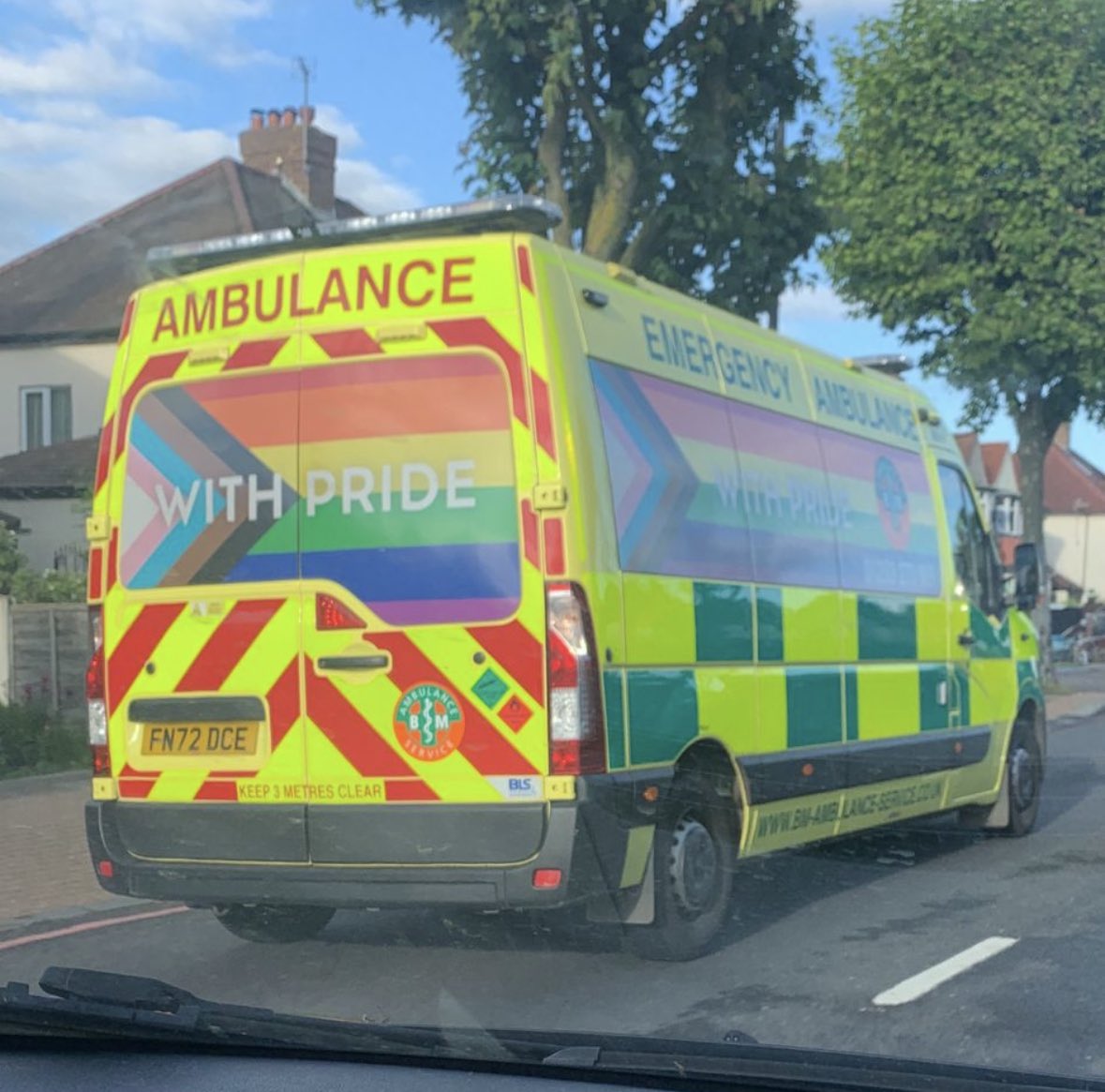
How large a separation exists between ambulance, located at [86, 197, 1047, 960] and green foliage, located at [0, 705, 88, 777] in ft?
26.2

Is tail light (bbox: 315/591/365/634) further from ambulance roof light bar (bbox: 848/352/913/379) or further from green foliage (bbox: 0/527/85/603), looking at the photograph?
green foliage (bbox: 0/527/85/603)

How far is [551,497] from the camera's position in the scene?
18.3 ft

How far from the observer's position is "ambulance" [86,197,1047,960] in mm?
5621

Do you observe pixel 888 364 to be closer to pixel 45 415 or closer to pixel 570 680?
pixel 570 680

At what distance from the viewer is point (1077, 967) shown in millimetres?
6145

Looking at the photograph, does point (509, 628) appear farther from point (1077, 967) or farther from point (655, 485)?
point (1077, 967)

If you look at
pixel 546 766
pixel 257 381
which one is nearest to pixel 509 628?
pixel 546 766

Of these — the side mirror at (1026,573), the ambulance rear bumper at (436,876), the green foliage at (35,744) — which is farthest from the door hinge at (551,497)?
the green foliage at (35,744)

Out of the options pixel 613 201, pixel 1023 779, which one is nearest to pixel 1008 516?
pixel 613 201

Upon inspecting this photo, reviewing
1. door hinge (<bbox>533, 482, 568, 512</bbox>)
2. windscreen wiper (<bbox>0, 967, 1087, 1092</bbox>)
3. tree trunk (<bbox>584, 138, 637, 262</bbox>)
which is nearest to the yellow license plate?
door hinge (<bbox>533, 482, 568, 512</bbox>)

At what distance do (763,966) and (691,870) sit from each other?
437 millimetres

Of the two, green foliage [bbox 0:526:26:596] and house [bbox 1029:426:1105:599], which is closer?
green foliage [bbox 0:526:26:596]

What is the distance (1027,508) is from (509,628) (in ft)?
77.0

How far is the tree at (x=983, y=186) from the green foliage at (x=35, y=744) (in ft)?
43.6
